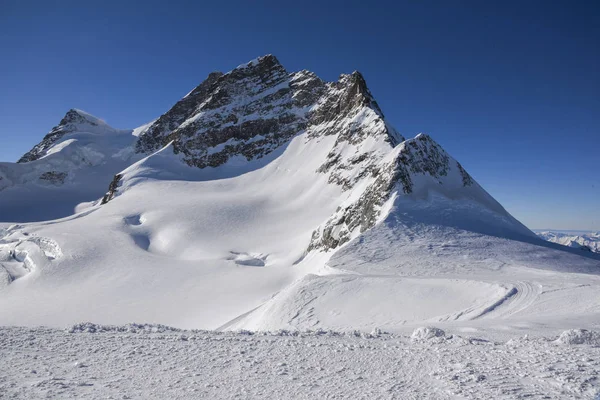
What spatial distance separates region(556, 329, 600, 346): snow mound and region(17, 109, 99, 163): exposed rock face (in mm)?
119746

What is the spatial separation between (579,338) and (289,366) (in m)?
6.09

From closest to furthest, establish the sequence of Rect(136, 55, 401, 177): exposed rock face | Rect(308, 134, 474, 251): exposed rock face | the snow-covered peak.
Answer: Rect(308, 134, 474, 251): exposed rock face
Rect(136, 55, 401, 177): exposed rock face
the snow-covered peak

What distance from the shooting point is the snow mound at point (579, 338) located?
7.41 m

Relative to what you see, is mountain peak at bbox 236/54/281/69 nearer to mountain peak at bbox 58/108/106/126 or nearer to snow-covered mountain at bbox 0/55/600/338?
snow-covered mountain at bbox 0/55/600/338

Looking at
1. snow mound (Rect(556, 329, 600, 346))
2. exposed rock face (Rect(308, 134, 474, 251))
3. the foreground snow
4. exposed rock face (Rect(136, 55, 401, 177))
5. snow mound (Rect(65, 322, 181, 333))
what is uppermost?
exposed rock face (Rect(136, 55, 401, 177))

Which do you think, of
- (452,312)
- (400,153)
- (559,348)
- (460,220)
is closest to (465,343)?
(559,348)

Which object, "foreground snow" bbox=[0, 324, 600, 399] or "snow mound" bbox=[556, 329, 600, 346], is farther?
"snow mound" bbox=[556, 329, 600, 346]

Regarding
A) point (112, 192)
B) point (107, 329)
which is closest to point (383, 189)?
point (107, 329)

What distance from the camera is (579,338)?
293 inches

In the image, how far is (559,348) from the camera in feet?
22.9

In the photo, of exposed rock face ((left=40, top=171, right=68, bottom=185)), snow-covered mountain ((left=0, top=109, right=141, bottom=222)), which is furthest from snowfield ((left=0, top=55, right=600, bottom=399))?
exposed rock face ((left=40, top=171, right=68, bottom=185))

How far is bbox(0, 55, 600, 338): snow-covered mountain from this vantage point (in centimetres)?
1492

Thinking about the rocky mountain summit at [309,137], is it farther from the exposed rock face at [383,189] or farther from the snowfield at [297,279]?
the snowfield at [297,279]

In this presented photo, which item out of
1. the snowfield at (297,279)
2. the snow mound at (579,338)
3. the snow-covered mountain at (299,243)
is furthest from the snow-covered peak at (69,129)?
the snow mound at (579,338)
